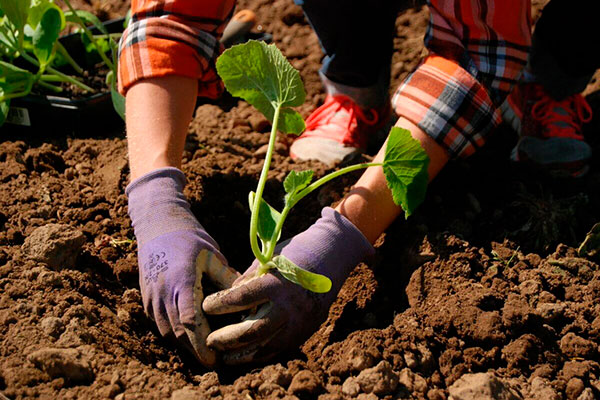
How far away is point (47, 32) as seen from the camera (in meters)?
1.81

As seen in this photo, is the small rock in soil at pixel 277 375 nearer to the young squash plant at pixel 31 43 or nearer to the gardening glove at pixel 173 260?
the gardening glove at pixel 173 260

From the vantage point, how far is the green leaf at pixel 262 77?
138 cm

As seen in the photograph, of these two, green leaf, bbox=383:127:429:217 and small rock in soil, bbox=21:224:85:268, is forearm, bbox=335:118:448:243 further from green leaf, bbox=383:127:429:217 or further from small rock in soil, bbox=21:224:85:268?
small rock in soil, bbox=21:224:85:268

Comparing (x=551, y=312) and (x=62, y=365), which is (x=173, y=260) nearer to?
(x=62, y=365)

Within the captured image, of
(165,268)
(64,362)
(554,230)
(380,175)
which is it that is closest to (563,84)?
(554,230)

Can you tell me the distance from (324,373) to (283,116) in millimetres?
586

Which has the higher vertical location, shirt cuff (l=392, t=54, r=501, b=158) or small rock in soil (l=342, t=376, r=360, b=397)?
shirt cuff (l=392, t=54, r=501, b=158)

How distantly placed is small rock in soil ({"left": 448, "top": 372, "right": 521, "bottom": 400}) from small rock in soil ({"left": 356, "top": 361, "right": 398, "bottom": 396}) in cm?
12

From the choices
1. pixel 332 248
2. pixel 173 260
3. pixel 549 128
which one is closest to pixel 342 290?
pixel 332 248

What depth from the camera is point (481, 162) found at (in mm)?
1888

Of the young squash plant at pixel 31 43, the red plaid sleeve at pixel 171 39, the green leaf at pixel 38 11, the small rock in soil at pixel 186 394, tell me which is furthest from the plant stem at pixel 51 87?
the small rock in soil at pixel 186 394

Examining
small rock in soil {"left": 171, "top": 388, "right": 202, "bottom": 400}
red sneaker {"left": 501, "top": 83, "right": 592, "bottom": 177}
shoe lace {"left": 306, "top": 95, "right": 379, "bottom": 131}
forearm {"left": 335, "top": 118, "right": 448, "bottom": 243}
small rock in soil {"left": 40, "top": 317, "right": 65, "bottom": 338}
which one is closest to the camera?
small rock in soil {"left": 171, "top": 388, "right": 202, "bottom": 400}

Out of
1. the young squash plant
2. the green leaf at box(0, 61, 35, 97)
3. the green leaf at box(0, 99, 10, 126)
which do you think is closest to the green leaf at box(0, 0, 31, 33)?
the young squash plant

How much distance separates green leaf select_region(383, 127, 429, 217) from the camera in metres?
1.37
